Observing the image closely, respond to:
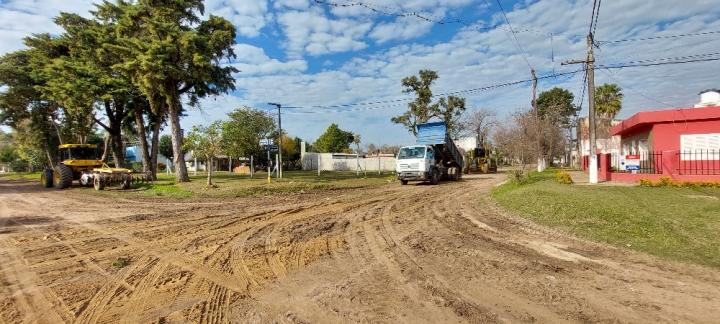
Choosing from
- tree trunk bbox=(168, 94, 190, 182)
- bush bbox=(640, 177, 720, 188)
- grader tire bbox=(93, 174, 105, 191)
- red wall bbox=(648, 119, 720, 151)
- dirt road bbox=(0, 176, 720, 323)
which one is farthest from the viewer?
tree trunk bbox=(168, 94, 190, 182)

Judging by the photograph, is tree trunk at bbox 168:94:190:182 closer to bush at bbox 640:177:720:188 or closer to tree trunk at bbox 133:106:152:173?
tree trunk at bbox 133:106:152:173

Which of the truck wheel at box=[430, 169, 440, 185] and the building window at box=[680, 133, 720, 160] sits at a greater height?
the building window at box=[680, 133, 720, 160]

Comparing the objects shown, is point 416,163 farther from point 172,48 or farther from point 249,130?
point 249,130

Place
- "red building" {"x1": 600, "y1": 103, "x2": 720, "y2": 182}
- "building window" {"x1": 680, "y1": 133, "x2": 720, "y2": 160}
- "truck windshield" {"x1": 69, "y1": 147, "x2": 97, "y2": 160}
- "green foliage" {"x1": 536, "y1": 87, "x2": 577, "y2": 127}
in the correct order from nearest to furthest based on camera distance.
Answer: "red building" {"x1": 600, "y1": 103, "x2": 720, "y2": 182}, "building window" {"x1": 680, "y1": 133, "x2": 720, "y2": 160}, "truck windshield" {"x1": 69, "y1": 147, "x2": 97, "y2": 160}, "green foliage" {"x1": 536, "y1": 87, "x2": 577, "y2": 127}

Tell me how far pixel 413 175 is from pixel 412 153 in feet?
4.89

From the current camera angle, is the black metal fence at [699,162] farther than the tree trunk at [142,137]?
No

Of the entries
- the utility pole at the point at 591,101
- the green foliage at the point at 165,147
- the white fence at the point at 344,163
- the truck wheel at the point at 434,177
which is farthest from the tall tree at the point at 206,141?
the green foliage at the point at 165,147

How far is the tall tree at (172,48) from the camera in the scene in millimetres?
22453

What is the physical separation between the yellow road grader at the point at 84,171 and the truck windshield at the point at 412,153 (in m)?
15.0

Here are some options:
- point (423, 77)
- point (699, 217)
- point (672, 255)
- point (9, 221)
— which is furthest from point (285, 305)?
point (423, 77)

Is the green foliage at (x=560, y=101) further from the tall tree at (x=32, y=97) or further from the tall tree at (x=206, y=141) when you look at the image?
the tall tree at (x=32, y=97)

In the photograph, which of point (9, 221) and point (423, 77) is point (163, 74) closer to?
point (9, 221)

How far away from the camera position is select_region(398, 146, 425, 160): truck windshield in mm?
23594

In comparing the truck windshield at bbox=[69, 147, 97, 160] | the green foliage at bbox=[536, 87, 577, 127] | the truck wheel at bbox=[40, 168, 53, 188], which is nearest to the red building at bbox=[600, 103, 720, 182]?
the truck windshield at bbox=[69, 147, 97, 160]
